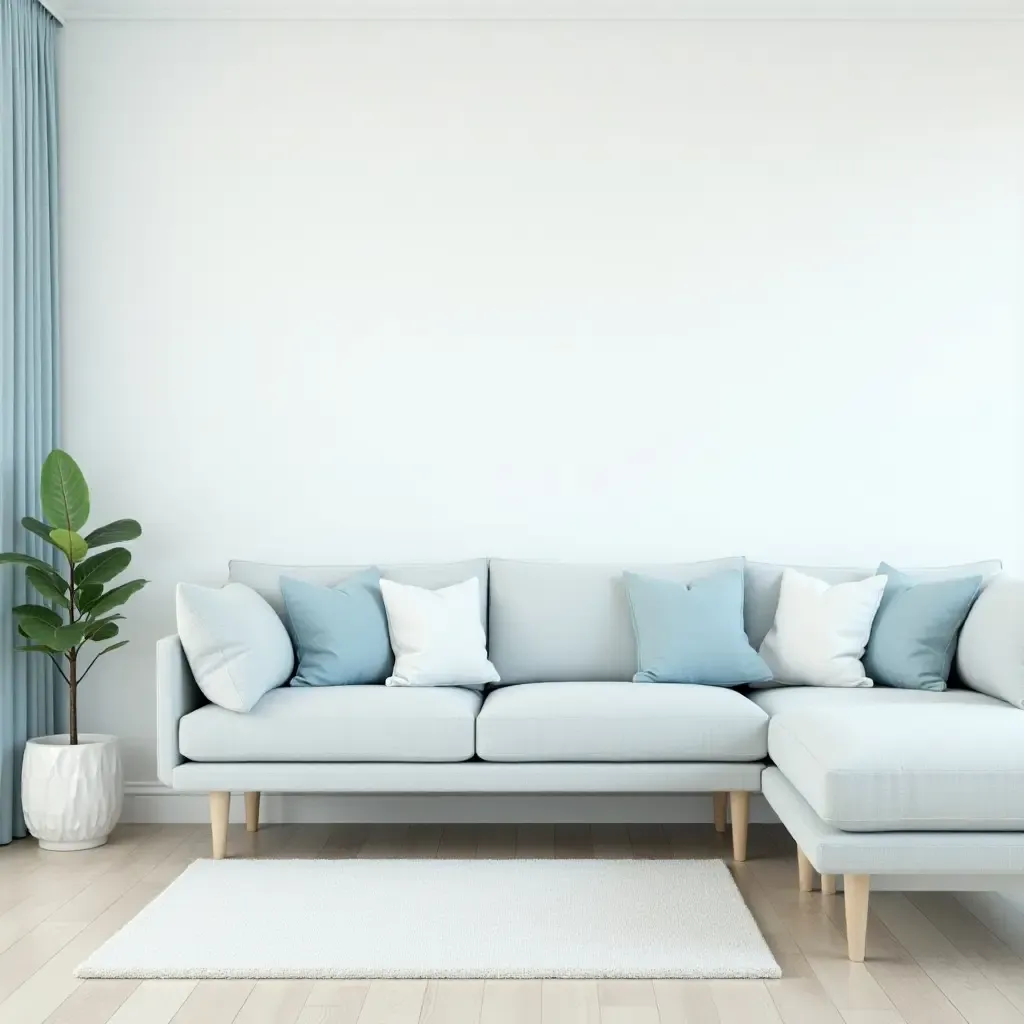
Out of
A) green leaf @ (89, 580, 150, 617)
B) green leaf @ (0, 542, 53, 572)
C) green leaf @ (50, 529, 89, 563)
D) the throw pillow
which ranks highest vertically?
green leaf @ (50, 529, 89, 563)

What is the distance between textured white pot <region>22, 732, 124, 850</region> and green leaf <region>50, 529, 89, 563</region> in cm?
63

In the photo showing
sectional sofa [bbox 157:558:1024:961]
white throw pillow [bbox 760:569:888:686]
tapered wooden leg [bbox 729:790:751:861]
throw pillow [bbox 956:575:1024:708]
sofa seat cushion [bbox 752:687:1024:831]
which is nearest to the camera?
sofa seat cushion [bbox 752:687:1024:831]

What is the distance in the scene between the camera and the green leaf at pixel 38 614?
383 cm

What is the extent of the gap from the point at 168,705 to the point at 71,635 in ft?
1.65

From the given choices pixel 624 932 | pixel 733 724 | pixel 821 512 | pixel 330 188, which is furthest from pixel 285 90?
pixel 624 932

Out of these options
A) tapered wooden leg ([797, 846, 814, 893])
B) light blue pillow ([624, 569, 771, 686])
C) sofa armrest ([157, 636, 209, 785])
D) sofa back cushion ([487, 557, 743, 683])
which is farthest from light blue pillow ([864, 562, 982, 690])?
sofa armrest ([157, 636, 209, 785])

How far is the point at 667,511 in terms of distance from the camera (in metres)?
4.36

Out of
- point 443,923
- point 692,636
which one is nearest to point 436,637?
point 692,636

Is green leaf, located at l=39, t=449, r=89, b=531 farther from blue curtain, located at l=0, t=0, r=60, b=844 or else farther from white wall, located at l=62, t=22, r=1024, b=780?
white wall, located at l=62, t=22, r=1024, b=780

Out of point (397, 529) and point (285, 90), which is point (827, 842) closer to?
point (397, 529)

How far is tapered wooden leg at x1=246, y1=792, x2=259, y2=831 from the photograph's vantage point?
4.05 meters

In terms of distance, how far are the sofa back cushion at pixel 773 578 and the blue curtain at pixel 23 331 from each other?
2.54 m

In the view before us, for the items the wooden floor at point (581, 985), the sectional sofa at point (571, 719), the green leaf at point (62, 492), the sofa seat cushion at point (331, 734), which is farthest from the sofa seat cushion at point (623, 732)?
the green leaf at point (62, 492)

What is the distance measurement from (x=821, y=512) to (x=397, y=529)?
5.24ft
